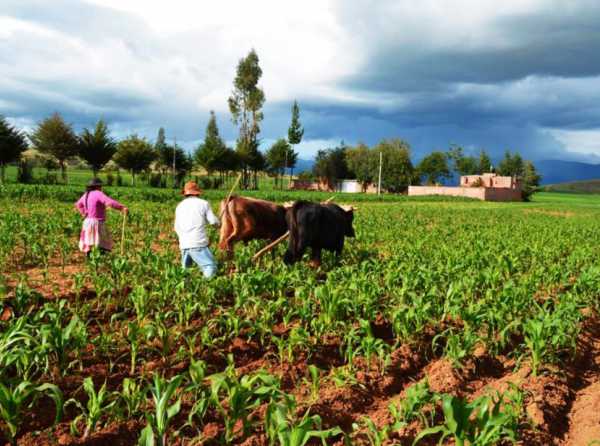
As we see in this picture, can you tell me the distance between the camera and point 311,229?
8.67 m

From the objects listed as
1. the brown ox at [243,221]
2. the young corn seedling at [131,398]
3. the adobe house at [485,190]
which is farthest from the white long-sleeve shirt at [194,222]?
the adobe house at [485,190]

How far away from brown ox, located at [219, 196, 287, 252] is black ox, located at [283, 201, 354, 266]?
92 centimetres

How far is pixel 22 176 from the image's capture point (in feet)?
115

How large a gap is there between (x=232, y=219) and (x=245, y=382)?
20.2ft

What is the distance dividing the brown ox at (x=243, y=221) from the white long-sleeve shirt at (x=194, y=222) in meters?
1.81

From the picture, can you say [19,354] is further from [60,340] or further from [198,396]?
[198,396]

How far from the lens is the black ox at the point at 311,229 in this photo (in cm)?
868

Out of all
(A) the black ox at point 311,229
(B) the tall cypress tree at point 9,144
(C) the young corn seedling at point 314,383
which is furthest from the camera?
(B) the tall cypress tree at point 9,144

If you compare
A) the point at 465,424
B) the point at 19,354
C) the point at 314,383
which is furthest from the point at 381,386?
the point at 19,354

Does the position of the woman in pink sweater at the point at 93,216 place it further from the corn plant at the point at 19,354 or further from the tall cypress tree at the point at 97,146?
the tall cypress tree at the point at 97,146

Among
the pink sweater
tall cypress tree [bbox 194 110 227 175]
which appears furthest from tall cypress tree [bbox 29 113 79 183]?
the pink sweater

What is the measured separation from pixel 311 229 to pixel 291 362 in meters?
4.14

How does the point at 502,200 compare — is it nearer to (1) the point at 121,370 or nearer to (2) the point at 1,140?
(2) the point at 1,140

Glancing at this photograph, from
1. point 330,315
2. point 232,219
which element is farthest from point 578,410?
point 232,219
